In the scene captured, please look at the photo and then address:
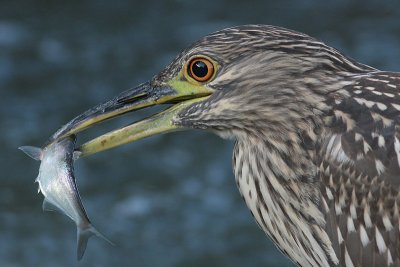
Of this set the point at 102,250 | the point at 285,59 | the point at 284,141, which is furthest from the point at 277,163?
the point at 102,250

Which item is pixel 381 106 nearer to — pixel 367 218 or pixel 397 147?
pixel 397 147

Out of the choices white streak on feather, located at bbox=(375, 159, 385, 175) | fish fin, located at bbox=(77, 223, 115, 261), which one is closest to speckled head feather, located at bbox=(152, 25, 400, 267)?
white streak on feather, located at bbox=(375, 159, 385, 175)

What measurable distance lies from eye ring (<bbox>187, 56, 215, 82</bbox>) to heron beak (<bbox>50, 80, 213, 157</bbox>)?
3.3 inches

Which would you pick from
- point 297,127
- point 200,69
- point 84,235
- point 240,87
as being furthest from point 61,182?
point 297,127

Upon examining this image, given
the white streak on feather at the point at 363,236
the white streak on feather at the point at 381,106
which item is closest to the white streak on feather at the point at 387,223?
the white streak on feather at the point at 363,236

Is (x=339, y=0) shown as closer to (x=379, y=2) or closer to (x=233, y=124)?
(x=379, y=2)

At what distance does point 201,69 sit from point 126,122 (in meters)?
7.23

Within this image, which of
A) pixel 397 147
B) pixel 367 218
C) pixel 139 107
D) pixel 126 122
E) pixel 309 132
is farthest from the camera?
A: pixel 126 122

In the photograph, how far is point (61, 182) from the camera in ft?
19.4

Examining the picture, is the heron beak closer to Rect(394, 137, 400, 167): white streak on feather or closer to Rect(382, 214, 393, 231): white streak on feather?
Rect(394, 137, 400, 167): white streak on feather

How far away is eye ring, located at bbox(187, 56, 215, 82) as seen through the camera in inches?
233

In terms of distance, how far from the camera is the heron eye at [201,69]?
19.4ft

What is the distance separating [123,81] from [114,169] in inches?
52.4

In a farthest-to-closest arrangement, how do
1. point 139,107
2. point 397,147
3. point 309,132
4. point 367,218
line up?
point 139,107 → point 309,132 → point 367,218 → point 397,147
